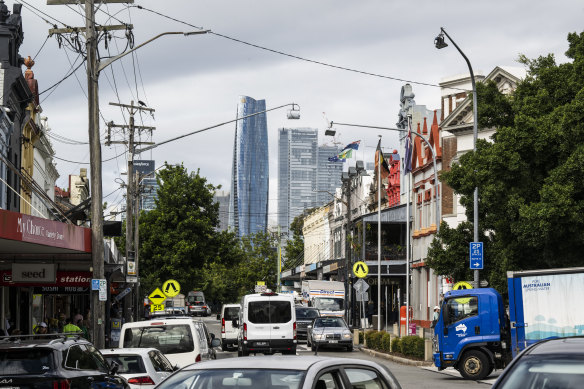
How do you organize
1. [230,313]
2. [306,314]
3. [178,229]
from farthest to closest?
[178,229] → [306,314] → [230,313]

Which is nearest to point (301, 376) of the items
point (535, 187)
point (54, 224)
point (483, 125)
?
point (54, 224)

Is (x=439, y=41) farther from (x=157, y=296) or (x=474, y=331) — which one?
(x=157, y=296)

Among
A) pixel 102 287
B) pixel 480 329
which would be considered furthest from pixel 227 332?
pixel 102 287

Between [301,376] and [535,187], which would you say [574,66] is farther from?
[301,376]

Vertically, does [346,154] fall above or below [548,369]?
above

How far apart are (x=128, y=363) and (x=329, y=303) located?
4135 centimetres

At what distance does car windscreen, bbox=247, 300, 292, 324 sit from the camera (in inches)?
1231

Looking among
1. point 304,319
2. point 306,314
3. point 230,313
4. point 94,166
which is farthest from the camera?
point 306,314

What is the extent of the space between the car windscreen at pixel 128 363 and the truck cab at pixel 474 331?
1115 cm

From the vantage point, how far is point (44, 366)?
1197cm

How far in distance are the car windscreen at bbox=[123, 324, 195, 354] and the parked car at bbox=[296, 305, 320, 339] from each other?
2435 cm

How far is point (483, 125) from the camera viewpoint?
29.3 m

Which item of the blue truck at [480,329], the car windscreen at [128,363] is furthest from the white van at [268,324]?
the car windscreen at [128,363]

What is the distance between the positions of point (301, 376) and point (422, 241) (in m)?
49.7
